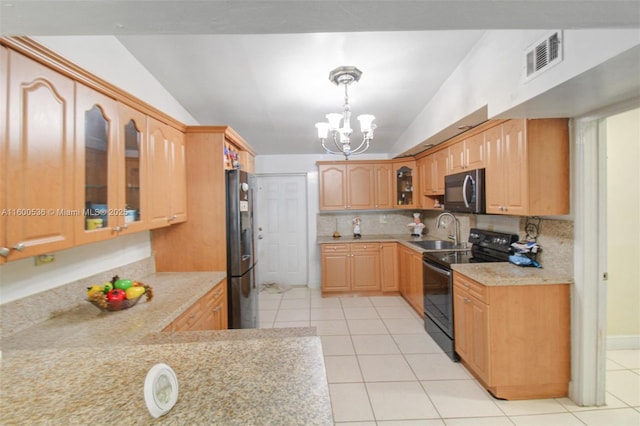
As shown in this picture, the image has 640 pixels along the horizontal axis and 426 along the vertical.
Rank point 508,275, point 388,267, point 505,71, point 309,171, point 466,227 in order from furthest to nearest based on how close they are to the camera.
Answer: point 309,171 → point 388,267 → point 466,227 → point 508,275 → point 505,71

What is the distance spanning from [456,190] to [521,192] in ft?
2.93

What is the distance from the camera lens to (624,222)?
2443mm

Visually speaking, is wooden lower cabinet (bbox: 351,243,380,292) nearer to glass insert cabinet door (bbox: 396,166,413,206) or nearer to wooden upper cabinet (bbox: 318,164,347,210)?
wooden upper cabinet (bbox: 318,164,347,210)

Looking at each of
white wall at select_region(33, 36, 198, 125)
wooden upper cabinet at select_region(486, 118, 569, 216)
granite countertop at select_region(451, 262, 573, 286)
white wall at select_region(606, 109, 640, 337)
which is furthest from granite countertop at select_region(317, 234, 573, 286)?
white wall at select_region(33, 36, 198, 125)

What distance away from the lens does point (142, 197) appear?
1854 mm

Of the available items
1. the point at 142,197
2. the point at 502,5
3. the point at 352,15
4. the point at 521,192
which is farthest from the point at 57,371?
the point at 521,192

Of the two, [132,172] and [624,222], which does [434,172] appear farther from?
[132,172]

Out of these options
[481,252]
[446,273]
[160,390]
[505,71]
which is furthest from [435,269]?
[160,390]

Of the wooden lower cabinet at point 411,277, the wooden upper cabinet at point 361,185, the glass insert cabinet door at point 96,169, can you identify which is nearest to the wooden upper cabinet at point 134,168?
the glass insert cabinet door at point 96,169

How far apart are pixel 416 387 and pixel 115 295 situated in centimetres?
223

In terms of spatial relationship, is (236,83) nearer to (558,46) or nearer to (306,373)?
(558,46)

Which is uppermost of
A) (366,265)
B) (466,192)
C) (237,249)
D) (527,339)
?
(466,192)

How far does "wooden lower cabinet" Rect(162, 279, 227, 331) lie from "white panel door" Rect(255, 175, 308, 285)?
2.36 metres

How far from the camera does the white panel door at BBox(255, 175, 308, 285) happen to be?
4.73m
